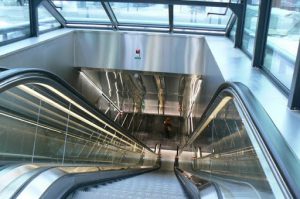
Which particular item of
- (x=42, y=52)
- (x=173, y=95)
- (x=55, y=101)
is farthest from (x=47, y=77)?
(x=173, y=95)

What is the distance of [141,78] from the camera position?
1506 cm

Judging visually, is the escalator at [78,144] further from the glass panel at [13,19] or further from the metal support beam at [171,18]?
the metal support beam at [171,18]

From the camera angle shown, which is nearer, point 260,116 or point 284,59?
point 260,116

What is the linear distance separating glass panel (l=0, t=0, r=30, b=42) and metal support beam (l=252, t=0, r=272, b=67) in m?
4.70

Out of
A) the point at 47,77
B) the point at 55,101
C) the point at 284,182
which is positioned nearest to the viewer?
the point at 284,182

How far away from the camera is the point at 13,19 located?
8125 mm

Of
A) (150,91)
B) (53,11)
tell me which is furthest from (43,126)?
(150,91)

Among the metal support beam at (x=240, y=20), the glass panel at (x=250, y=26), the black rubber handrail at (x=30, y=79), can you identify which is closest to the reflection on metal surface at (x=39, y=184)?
the black rubber handrail at (x=30, y=79)

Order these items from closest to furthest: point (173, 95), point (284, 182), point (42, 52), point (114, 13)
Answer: point (284, 182), point (42, 52), point (114, 13), point (173, 95)

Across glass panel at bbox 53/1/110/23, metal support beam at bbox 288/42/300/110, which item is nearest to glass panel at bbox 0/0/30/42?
glass panel at bbox 53/1/110/23

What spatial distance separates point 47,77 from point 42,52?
18.0 ft

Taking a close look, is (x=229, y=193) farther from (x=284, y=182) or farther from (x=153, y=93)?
(x=153, y=93)

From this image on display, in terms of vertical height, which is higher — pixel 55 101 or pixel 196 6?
pixel 196 6

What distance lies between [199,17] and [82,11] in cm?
323
